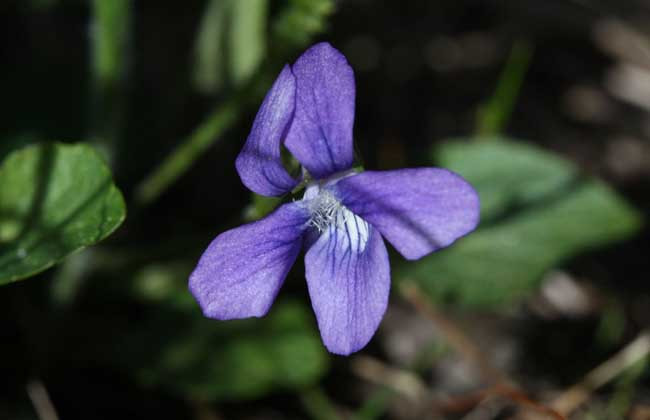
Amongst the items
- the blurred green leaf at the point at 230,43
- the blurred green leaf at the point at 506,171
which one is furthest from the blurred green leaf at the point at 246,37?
the blurred green leaf at the point at 506,171

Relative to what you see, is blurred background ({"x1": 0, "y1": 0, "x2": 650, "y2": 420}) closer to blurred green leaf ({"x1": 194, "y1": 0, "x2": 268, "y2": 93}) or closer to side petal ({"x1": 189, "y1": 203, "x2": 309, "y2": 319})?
blurred green leaf ({"x1": 194, "y1": 0, "x2": 268, "y2": 93})

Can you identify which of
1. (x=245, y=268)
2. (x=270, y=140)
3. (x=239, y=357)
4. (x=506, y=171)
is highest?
(x=270, y=140)

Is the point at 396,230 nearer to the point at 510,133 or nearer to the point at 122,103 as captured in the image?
the point at 122,103

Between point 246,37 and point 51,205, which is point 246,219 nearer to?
point 51,205

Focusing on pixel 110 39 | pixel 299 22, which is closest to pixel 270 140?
pixel 299 22

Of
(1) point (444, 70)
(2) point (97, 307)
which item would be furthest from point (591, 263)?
(2) point (97, 307)

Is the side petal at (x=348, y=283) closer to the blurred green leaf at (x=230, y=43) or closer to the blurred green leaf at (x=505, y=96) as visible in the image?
the blurred green leaf at (x=230, y=43)
